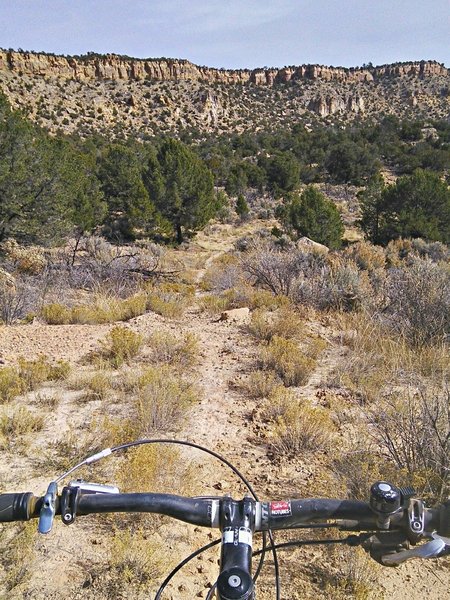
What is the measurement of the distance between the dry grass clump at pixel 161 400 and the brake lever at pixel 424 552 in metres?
2.95

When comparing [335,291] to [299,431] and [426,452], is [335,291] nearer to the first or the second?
[299,431]

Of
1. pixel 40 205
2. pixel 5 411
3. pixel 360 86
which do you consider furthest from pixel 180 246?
pixel 360 86

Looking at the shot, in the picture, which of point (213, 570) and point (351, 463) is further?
point (351, 463)

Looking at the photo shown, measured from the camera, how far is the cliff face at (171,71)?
60312 millimetres

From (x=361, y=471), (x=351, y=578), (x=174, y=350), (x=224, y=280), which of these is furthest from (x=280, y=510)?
(x=224, y=280)

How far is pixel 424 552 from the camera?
1.02m

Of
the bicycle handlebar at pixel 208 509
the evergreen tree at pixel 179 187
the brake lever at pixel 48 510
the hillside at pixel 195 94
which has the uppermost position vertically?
the hillside at pixel 195 94

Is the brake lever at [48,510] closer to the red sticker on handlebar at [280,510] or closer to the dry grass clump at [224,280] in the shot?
the red sticker on handlebar at [280,510]

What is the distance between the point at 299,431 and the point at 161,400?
1.34 meters

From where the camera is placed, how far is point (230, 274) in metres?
11.0

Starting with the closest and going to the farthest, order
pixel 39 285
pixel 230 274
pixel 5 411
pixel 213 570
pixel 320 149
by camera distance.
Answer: pixel 213 570
pixel 5 411
pixel 39 285
pixel 230 274
pixel 320 149

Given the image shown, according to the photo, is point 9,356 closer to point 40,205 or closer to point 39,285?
point 39,285

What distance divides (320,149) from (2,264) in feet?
116

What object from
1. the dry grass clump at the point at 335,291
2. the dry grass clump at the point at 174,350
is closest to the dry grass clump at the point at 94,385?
the dry grass clump at the point at 174,350
